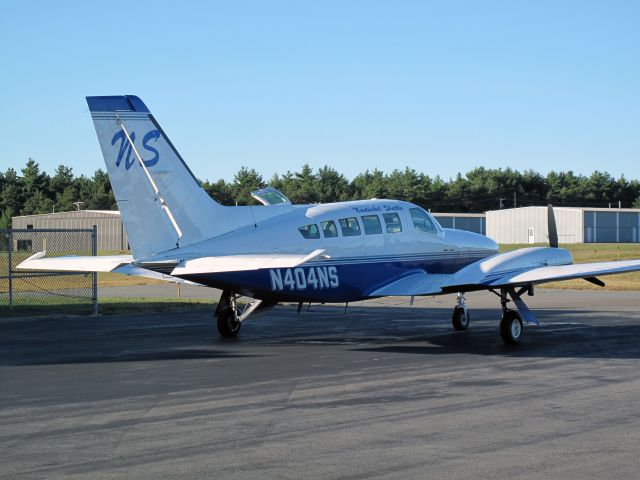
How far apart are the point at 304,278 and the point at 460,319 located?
525 centimetres

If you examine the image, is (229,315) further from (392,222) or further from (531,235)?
(531,235)

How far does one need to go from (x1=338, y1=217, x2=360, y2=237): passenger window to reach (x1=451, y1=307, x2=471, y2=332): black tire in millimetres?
3902

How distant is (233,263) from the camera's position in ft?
55.0

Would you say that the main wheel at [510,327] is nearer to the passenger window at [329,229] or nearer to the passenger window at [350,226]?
the passenger window at [350,226]

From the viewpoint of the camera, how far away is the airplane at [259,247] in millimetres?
17625

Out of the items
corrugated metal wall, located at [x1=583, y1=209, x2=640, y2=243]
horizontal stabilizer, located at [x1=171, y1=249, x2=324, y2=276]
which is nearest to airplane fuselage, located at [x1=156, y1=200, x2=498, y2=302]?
horizontal stabilizer, located at [x1=171, y1=249, x2=324, y2=276]

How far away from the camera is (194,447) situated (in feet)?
30.4

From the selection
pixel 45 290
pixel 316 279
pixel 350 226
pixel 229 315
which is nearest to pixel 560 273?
pixel 350 226

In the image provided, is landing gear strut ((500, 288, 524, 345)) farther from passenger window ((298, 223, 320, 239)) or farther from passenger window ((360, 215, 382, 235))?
passenger window ((298, 223, 320, 239))

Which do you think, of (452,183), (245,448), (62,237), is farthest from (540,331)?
(452,183)

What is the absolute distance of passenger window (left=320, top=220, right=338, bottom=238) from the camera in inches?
746

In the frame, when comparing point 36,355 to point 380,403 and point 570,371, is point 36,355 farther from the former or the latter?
point 570,371

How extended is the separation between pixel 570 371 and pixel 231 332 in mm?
8443

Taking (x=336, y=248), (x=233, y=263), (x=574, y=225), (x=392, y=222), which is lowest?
(x=233, y=263)
